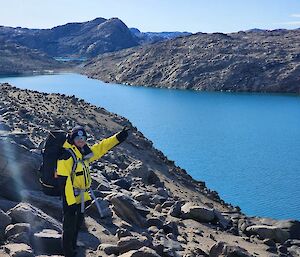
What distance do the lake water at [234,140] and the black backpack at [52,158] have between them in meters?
21.3

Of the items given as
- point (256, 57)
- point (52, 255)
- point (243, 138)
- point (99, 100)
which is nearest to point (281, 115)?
point (243, 138)

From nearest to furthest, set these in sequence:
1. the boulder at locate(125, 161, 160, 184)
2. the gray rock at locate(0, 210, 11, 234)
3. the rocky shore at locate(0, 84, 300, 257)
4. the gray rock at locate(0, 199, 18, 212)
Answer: the gray rock at locate(0, 210, 11, 234) → the rocky shore at locate(0, 84, 300, 257) → the gray rock at locate(0, 199, 18, 212) → the boulder at locate(125, 161, 160, 184)

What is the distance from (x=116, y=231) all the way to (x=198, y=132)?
1703 inches

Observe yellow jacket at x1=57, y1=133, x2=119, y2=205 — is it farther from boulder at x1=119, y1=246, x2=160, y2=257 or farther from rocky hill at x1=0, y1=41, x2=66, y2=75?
rocky hill at x1=0, y1=41, x2=66, y2=75

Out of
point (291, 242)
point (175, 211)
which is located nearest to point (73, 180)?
point (175, 211)

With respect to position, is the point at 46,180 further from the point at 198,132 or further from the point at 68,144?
the point at 198,132

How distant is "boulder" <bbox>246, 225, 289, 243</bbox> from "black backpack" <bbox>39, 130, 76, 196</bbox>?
8.44 m

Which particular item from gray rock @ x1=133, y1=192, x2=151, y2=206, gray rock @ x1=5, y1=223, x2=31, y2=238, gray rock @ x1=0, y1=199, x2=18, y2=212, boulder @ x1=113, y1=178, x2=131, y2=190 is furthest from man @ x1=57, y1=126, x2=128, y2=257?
boulder @ x1=113, y1=178, x2=131, y2=190

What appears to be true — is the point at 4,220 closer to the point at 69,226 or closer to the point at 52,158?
the point at 69,226

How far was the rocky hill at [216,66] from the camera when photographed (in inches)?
4250

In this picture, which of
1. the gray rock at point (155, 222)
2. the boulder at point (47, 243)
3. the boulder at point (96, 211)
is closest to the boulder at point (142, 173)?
the gray rock at point (155, 222)

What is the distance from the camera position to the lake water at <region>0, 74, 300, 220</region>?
3102cm

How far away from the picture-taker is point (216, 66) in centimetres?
11588

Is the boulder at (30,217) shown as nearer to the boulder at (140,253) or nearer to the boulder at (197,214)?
the boulder at (140,253)
